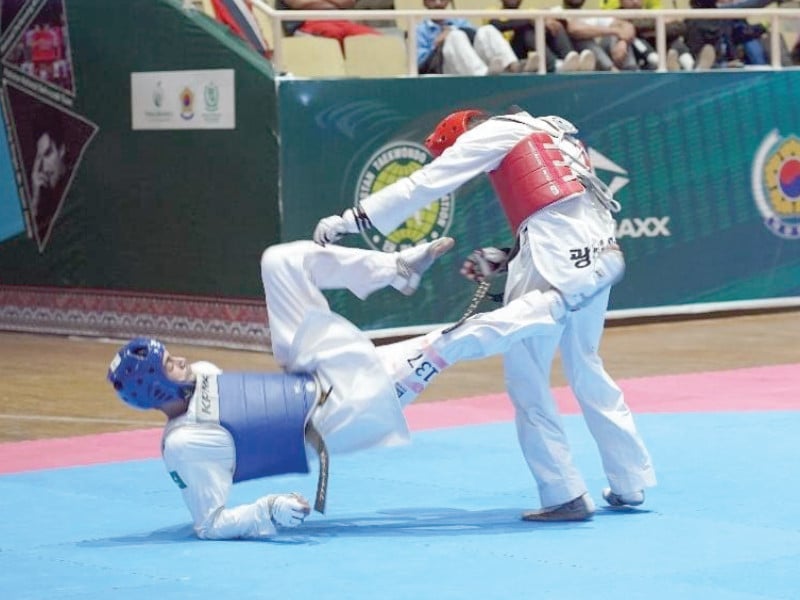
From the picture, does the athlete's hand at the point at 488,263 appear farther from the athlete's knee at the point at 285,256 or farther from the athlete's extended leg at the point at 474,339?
the athlete's knee at the point at 285,256

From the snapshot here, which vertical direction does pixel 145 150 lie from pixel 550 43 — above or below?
below

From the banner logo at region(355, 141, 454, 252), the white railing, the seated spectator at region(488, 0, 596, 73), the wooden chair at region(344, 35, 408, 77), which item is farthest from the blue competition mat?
the seated spectator at region(488, 0, 596, 73)

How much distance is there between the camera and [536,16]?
45.6 feet

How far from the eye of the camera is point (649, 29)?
50.0 feet

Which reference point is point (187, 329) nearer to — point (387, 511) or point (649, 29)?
point (649, 29)

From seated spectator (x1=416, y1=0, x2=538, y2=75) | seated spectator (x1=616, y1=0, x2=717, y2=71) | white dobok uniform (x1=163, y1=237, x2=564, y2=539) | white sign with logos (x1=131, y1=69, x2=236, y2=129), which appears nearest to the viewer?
white dobok uniform (x1=163, y1=237, x2=564, y2=539)

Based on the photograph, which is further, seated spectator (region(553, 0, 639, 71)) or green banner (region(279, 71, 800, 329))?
seated spectator (region(553, 0, 639, 71))

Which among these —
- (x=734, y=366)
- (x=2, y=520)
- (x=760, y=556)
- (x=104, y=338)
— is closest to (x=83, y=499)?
(x=2, y=520)

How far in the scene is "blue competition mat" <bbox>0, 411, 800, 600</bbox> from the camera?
6039 millimetres

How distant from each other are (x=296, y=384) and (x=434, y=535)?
839 mm

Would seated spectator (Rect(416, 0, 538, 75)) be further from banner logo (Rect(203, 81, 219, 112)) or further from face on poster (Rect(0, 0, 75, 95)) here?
face on poster (Rect(0, 0, 75, 95))

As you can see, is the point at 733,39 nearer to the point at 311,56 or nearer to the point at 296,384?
the point at 311,56

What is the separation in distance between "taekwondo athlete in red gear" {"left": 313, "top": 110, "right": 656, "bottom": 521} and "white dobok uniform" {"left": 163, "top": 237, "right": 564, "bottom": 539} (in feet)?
0.56

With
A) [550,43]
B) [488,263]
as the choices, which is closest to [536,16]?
[550,43]
